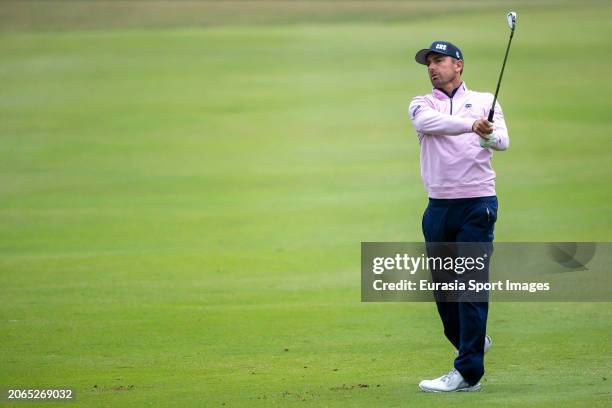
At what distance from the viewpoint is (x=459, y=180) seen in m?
8.03

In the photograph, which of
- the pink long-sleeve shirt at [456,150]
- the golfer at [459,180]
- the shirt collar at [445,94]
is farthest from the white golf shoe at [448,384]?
the shirt collar at [445,94]

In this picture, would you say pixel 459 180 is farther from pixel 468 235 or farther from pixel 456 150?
pixel 468 235

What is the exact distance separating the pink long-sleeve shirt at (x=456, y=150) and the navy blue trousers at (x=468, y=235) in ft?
0.22

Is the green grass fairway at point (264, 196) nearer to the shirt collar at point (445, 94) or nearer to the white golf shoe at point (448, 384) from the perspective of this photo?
the white golf shoe at point (448, 384)

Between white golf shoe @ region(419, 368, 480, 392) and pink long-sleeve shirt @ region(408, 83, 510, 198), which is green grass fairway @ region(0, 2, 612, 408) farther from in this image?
pink long-sleeve shirt @ region(408, 83, 510, 198)

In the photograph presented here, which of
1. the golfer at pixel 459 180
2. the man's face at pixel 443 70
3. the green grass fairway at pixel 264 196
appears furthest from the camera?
the green grass fairway at pixel 264 196

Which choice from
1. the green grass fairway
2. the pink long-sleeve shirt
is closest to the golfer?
the pink long-sleeve shirt

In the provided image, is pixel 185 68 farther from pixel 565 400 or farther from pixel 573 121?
pixel 565 400

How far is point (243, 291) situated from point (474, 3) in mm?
22003

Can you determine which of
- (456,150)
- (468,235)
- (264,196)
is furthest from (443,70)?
(264,196)

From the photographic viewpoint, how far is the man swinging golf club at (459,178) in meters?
7.97

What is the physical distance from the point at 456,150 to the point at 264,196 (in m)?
12.5

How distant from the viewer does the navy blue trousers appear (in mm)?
7980

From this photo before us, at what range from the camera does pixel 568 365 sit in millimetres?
8922
